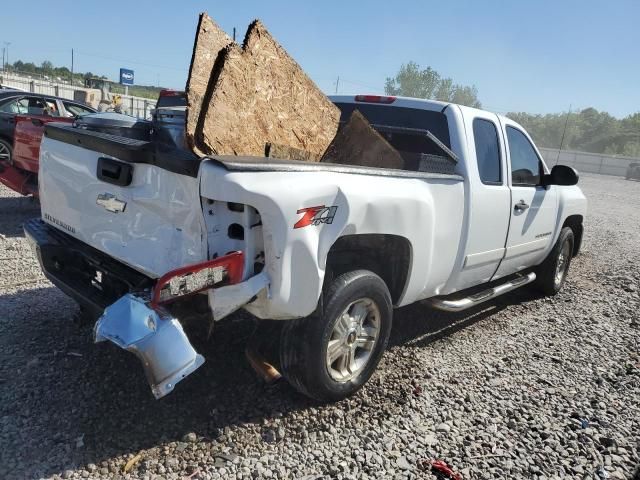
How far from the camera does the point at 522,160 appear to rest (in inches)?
191

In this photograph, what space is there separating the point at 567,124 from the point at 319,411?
87534 millimetres

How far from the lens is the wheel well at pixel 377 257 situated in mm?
3227

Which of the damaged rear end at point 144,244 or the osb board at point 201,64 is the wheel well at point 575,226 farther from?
the damaged rear end at point 144,244

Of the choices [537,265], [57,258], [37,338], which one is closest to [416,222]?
[57,258]

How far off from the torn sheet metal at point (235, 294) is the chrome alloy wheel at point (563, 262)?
4.66 metres

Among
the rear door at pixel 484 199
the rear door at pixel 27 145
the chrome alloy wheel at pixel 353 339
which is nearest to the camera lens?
the chrome alloy wheel at pixel 353 339

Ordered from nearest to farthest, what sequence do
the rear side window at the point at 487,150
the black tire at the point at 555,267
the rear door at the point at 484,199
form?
1. the rear door at the point at 484,199
2. the rear side window at the point at 487,150
3. the black tire at the point at 555,267

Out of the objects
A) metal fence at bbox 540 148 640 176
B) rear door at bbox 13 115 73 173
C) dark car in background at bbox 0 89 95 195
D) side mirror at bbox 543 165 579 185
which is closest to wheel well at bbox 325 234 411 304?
side mirror at bbox 543 165 579 185

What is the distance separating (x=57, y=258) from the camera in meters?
3.38

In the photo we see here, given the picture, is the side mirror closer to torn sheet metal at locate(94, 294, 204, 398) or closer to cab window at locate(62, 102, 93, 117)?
torn sheet metal at locate(94, 294, 204, 398)

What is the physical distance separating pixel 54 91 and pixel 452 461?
1474 inches

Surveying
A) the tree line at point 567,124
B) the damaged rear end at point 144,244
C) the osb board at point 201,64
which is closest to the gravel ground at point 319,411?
the damaged rear end at point 144,244

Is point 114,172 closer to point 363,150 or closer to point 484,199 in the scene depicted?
point 363,150

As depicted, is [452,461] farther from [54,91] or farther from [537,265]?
[54,91]
